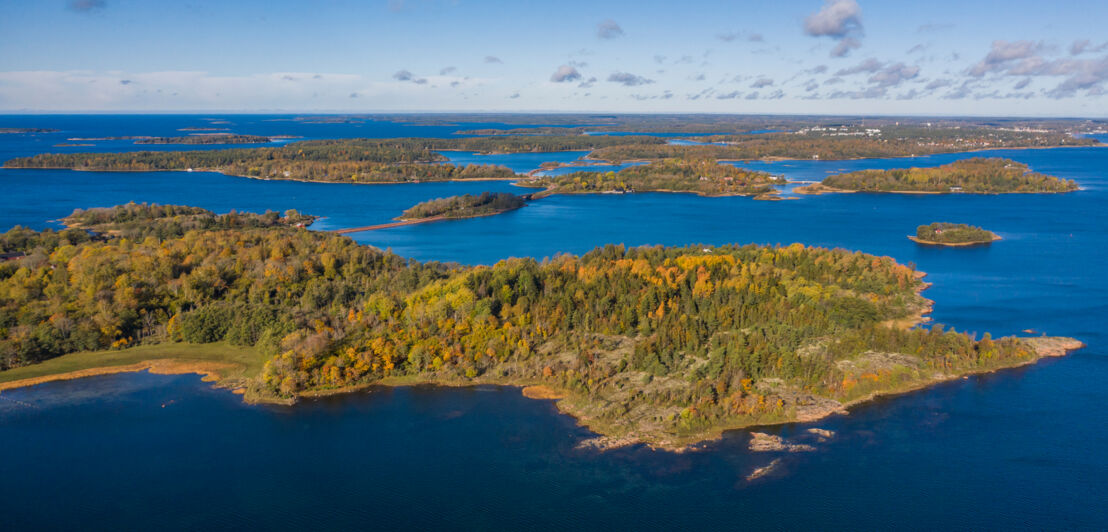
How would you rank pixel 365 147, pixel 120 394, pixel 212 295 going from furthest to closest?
pixel 365 147 → pixel 212 295 → pixel 120 394

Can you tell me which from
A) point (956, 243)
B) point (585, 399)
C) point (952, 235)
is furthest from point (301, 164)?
point (585, 399)

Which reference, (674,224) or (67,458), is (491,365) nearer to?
(67,458)

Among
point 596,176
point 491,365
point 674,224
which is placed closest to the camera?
point 491,365

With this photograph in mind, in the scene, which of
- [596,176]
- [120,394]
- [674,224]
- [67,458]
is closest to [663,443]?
[67,458]

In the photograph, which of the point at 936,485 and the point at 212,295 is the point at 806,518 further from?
the point at 212,295

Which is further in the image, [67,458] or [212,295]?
[212,295]

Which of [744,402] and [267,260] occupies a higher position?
[267,260]

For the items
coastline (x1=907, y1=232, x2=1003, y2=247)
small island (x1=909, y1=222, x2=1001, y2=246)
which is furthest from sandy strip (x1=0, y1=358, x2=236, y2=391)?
small island (x1=909, y1=222, x2=1001, y2=246)

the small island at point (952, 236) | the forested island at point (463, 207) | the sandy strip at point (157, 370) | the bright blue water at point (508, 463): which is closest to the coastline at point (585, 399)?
the sandy strip at point (157, 370)

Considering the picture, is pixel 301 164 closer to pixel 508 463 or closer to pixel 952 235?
pixel 952 235
